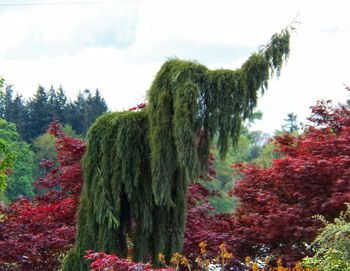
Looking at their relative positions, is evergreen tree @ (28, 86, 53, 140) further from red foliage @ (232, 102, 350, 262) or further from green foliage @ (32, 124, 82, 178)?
red foliage @ (232, 102, 350, 262)

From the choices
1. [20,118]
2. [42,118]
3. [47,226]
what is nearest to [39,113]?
[42,118]

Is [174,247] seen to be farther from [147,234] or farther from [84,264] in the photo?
[84,264]

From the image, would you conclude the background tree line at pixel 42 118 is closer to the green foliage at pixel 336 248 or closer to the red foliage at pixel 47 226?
the red foliage at pixel 47 226

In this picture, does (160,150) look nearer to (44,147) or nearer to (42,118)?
(44,147)

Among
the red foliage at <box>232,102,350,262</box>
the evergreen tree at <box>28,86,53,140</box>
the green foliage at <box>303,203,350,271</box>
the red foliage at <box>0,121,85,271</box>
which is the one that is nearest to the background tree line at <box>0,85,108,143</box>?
the evergreen tree at <box>28,86,53,140</box>

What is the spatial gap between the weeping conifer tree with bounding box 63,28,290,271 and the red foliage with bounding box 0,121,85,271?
1372 millimetres

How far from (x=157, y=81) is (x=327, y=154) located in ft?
7.71

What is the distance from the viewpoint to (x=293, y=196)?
7324mm

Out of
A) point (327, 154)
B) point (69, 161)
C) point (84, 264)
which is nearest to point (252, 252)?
point (327, 154)

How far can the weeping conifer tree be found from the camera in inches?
252

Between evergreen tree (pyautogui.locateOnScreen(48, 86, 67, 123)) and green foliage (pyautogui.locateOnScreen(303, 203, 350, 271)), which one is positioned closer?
green foliage (pyautogui.locateOnScreen(303, 203, 350, 271))

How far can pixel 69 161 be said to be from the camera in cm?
962

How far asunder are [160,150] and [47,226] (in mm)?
3157

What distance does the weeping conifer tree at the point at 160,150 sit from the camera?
6406 millimetres
